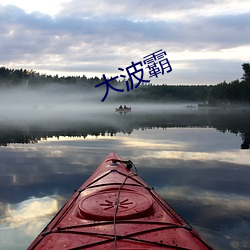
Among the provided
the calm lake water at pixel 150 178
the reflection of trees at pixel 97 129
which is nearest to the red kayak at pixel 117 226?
the calm lake water at pixel 150 178

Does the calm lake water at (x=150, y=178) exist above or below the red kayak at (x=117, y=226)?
below

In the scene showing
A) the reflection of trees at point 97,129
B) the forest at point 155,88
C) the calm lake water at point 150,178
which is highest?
the forest at point 155,88

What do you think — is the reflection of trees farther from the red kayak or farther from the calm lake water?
the red kayak

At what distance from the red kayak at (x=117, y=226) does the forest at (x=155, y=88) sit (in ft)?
321

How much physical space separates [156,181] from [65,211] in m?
5.16

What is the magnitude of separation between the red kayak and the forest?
97.7m

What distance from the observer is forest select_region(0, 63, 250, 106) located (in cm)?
9931

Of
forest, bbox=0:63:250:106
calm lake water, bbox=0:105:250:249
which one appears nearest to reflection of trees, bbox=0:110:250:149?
calm lake water, bbox=0:105:250:249

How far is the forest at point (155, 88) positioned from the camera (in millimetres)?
99312

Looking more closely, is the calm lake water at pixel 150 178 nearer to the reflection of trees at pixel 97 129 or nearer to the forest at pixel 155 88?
the reflection of trees at pixel 97 129

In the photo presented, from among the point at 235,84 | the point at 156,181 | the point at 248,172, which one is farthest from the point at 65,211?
the point at 235,84

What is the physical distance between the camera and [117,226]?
15.2 ft

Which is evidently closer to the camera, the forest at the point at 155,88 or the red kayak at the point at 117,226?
the red kayak at the point at 117,226

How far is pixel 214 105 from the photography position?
107688 mm
